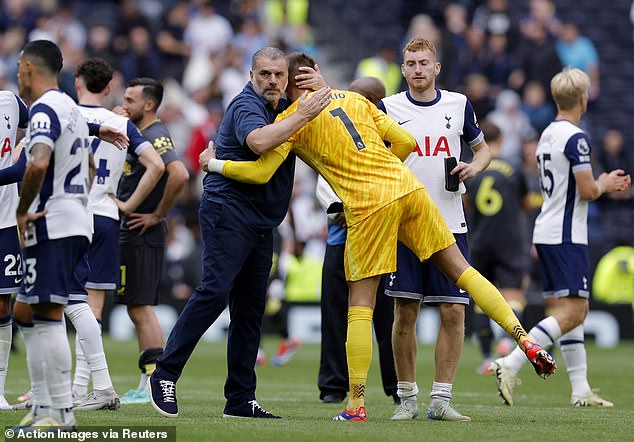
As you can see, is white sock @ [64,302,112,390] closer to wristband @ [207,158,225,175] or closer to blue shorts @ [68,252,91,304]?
blue shorts @ [68,252,91,304]

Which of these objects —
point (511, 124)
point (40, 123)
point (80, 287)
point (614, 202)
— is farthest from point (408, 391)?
point (614, 202)

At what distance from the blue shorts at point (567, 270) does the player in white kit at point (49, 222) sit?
4.64 m

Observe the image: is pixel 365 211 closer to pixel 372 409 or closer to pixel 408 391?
pixel 408 391

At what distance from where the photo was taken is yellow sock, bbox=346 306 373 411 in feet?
26.2

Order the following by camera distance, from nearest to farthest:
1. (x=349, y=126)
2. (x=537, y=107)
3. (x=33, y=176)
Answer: (x=33, y=176), (x=349, y=126), (x=537, y=107)

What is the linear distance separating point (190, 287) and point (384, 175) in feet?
40.6

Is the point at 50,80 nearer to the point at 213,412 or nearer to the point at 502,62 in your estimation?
the point at 213,412

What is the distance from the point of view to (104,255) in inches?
390

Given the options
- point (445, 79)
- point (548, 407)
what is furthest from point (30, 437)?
point (445, 79)

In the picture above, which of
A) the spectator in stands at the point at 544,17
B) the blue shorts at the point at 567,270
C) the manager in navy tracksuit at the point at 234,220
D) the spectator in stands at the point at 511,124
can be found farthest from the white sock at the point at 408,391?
the spectator in stands at the point at 544,17

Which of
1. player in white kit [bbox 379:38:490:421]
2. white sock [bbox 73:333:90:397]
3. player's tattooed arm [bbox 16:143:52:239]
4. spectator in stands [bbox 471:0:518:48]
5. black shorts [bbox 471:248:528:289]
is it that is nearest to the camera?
player's tattooed arm [bbox 16:143:52:239]

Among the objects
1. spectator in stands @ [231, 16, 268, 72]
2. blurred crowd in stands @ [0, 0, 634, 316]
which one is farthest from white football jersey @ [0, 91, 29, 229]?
spectator in stands @ [231, 16, 268, 72]

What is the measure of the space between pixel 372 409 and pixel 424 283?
4.57ft

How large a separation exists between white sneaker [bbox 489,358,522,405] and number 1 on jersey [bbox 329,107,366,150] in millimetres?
3093
